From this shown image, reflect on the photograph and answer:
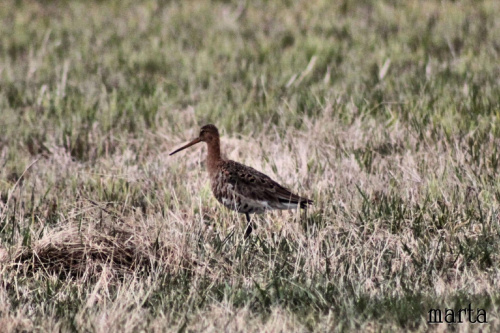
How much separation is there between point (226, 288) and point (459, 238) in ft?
4.80

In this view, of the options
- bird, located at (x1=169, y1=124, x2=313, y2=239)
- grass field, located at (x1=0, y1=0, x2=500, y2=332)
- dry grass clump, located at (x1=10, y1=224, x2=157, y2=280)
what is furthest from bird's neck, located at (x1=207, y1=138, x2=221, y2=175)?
dry grass clump, located at (x1=10, y1=224, x2=157, y2=280)

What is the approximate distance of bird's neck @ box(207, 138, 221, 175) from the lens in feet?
20.5

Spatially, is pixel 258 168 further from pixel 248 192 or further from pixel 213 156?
pixel 248 192

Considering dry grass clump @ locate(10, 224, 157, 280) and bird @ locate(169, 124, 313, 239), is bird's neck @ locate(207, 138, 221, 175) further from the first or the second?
dry grass clump @ locate(10, 224, 157, 280)

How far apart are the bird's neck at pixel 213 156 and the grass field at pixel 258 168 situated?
8.2 inches

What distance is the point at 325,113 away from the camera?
25.2ft

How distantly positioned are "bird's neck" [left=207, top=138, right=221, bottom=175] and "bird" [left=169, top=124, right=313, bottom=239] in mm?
73

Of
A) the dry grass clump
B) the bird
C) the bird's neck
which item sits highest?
the bird's neck

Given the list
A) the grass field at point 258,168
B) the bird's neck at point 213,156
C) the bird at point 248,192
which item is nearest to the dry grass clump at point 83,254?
the grass field at point 258,168

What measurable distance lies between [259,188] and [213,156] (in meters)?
0.71

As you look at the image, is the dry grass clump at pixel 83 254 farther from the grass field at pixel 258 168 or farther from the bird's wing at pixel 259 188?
the bird's wing at pixel 259 188

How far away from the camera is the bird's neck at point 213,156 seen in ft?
20.5

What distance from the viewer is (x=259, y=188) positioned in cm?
574

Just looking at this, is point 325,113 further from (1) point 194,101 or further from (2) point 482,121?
(1) point 194,101
